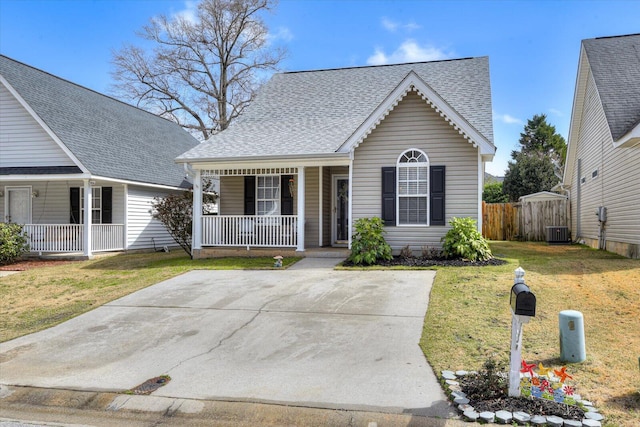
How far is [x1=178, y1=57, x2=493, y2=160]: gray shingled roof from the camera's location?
14117mm

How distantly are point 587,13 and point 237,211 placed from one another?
13272 millimetres

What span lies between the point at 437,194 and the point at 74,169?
39.1 ft

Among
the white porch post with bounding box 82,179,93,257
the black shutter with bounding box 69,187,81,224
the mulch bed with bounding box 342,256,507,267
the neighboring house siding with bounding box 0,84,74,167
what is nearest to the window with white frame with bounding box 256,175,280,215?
the mulch bed with bounding box 342,256,507,267

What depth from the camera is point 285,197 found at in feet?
50.2

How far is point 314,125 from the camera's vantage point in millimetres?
15359

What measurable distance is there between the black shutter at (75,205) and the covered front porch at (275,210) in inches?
251

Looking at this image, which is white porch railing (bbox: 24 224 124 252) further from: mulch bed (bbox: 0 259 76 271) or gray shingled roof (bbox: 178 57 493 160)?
gray shingled roof (bbox: 178 57 493 160)

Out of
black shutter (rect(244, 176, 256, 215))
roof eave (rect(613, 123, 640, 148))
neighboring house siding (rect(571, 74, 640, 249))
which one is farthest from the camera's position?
black shutter (rect(244, 176, 256, 215))

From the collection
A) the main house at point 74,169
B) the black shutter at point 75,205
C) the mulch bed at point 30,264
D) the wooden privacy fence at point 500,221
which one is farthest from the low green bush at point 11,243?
the wooden privacy fence at point 500,221

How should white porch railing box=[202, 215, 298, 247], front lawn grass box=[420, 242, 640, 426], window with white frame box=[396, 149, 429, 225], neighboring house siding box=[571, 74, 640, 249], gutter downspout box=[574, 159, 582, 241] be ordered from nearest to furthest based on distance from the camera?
front lawn grass box=[420, 242, 640, 426] → neighboring house siding box=[571, 74, 640, 249] → window with white frame box=[396, 149, 429, 225] → white porch railing box=[202, 215, 298, 247] → gutter downspout box=[574, 159, 582, 241]

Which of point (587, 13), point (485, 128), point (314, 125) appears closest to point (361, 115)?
point (314, 125)

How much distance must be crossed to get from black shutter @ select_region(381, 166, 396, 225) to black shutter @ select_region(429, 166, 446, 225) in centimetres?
103

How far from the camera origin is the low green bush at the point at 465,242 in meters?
11.6

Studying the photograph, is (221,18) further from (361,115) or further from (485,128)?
(485,128)
